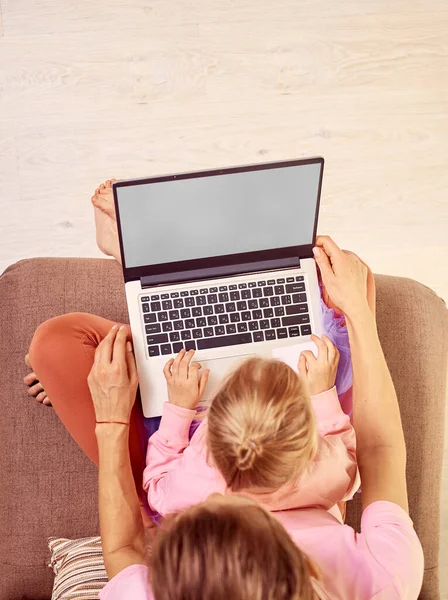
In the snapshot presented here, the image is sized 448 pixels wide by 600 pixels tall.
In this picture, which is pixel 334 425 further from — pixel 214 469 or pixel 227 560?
pixel 227 560

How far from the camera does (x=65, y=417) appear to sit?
1.18 m

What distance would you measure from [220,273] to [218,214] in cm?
12

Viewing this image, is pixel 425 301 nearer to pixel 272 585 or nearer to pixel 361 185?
pixel 361 185

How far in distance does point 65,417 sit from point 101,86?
103 cm

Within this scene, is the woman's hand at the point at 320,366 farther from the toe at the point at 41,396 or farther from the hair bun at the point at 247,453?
the toe at the point at 41,396

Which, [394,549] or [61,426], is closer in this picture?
[394,549]

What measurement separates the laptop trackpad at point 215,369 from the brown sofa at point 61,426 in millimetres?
235

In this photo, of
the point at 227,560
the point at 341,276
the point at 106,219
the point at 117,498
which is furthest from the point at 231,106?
the point at 227,560

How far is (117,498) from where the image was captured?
3.51 feet

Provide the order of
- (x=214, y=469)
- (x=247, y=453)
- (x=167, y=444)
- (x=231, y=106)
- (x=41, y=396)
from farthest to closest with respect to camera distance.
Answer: (x=231, y=106)
(x=41, y=396)
(x=167, y=444)
(x=214, y=469)
(x=247, y=453)

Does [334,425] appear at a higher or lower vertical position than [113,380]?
lower

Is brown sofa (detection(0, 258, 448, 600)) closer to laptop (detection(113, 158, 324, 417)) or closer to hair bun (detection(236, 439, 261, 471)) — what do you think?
laptop (detection(113, 158, 324, 417))

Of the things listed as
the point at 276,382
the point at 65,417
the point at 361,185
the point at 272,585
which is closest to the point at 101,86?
the point at 361,185

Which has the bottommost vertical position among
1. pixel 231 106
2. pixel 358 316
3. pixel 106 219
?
pixel 358 316
